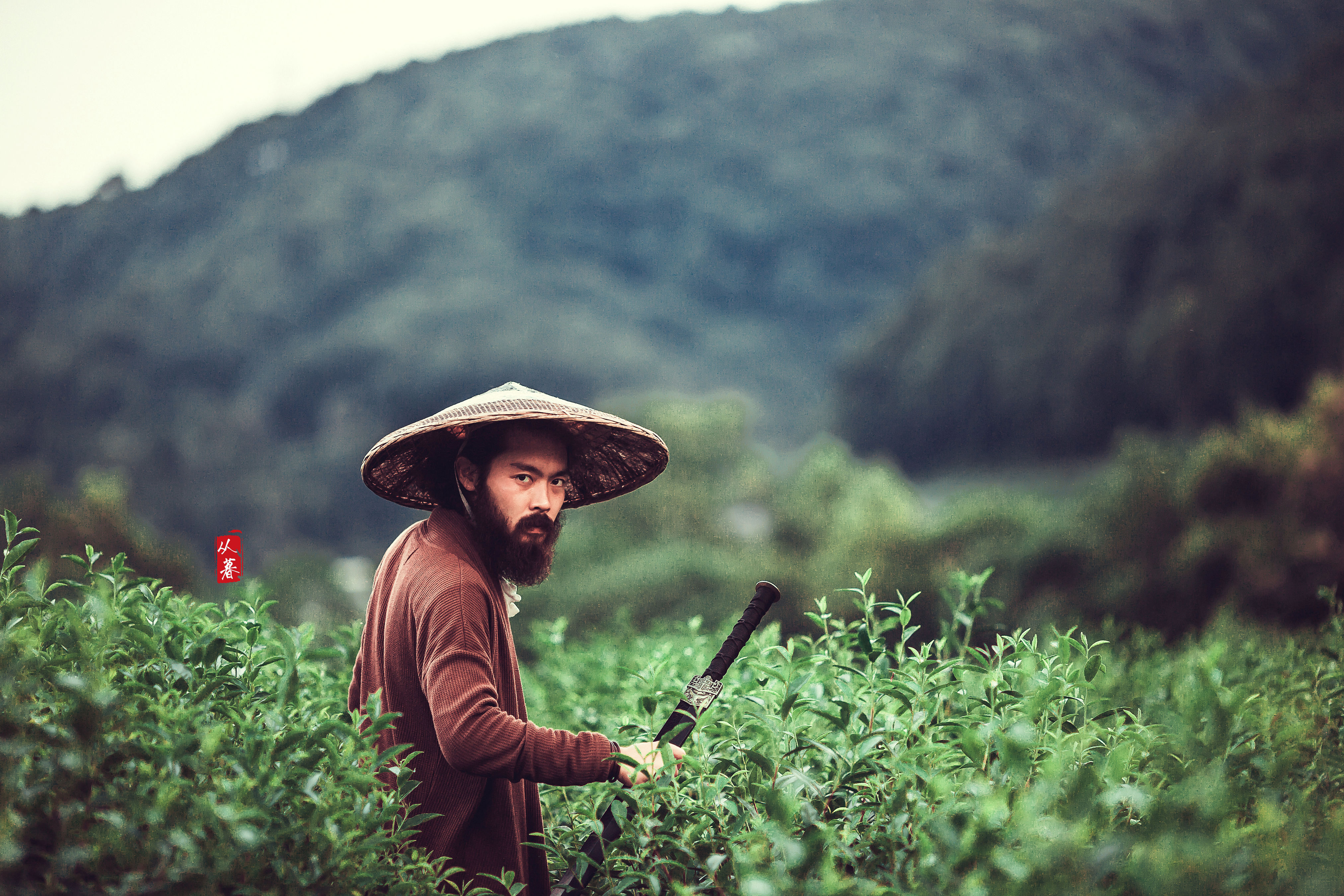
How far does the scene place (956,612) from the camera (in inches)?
102

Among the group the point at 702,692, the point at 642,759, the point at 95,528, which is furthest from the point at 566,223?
the point at 642,759

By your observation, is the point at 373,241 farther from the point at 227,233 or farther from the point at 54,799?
the point at 54,799

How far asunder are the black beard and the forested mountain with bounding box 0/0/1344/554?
7033 cm

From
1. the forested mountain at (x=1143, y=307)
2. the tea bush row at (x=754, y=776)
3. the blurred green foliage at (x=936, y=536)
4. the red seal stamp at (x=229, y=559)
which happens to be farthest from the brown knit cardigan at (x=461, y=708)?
the forested mountain at (x=1143, y=307)

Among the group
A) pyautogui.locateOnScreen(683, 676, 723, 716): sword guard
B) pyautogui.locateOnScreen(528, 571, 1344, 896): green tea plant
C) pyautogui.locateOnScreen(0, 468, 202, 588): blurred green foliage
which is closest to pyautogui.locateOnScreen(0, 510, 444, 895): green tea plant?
pyautogui.locateOnScreen(528, 571, 1344, 896): green tea plant

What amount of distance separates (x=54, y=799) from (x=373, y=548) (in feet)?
231

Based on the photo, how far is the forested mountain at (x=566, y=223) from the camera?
262 feet

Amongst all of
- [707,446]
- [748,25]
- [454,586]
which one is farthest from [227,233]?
[454,586]

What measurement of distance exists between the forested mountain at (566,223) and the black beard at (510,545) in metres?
70.3

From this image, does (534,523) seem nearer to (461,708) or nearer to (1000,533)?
(461,708)

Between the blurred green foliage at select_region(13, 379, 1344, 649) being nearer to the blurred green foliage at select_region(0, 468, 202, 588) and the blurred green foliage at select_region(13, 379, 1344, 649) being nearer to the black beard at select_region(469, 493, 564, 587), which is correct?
the blurred green foliage at select_region(0, 468, 202, 588)

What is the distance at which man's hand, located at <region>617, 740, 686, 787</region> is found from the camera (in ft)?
6.66

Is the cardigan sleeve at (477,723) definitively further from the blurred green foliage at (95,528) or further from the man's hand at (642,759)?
the blurred green foliage at (95,528)

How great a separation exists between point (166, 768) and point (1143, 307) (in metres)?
44.0
